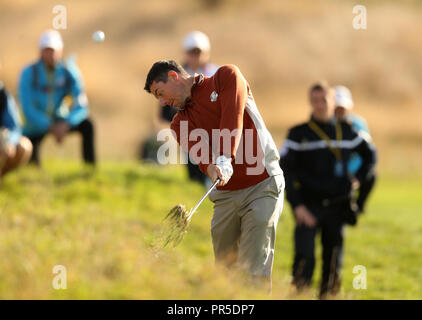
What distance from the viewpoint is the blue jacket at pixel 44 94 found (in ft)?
43.0

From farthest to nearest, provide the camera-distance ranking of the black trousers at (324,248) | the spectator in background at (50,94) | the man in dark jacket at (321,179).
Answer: the spectator in background at (50,94), the man in dark jacket at (321,179), the black trousers at (324,248)

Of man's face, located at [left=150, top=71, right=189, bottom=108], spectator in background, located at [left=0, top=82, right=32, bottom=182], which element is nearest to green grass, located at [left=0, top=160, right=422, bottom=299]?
spectator in background, located at [left=0, top=82, right=32, bottom=182]

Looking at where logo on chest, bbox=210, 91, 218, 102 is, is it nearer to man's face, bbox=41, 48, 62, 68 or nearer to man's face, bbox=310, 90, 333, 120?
man's face, bbox=310, 90, 333, 120

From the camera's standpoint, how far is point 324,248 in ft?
31.3

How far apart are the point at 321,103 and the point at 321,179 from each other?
3.20 feet

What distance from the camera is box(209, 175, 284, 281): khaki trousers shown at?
19.9 feet

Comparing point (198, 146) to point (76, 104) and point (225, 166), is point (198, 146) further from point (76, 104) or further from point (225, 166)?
point (76, 104)

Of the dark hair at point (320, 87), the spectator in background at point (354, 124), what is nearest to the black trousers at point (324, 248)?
the spectator in background at point (354, 124)

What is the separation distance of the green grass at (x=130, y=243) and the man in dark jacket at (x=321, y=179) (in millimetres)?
586

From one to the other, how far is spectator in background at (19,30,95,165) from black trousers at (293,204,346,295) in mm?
5630

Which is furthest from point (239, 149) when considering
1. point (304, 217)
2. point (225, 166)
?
point (304, 217)

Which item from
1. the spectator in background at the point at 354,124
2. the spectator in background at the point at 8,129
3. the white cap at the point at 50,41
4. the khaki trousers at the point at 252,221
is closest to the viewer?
the khaki trousers at the point at 252,221

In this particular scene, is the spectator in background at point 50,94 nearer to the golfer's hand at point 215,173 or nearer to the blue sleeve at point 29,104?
the blue sleeve at point 29,104

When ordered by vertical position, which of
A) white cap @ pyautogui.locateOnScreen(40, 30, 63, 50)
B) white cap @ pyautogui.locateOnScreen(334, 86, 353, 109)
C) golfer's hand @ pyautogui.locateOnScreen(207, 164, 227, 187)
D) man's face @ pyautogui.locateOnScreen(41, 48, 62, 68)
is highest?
white cap @ pyautogui.locateOnScreen(40, 30, 63, 50)
